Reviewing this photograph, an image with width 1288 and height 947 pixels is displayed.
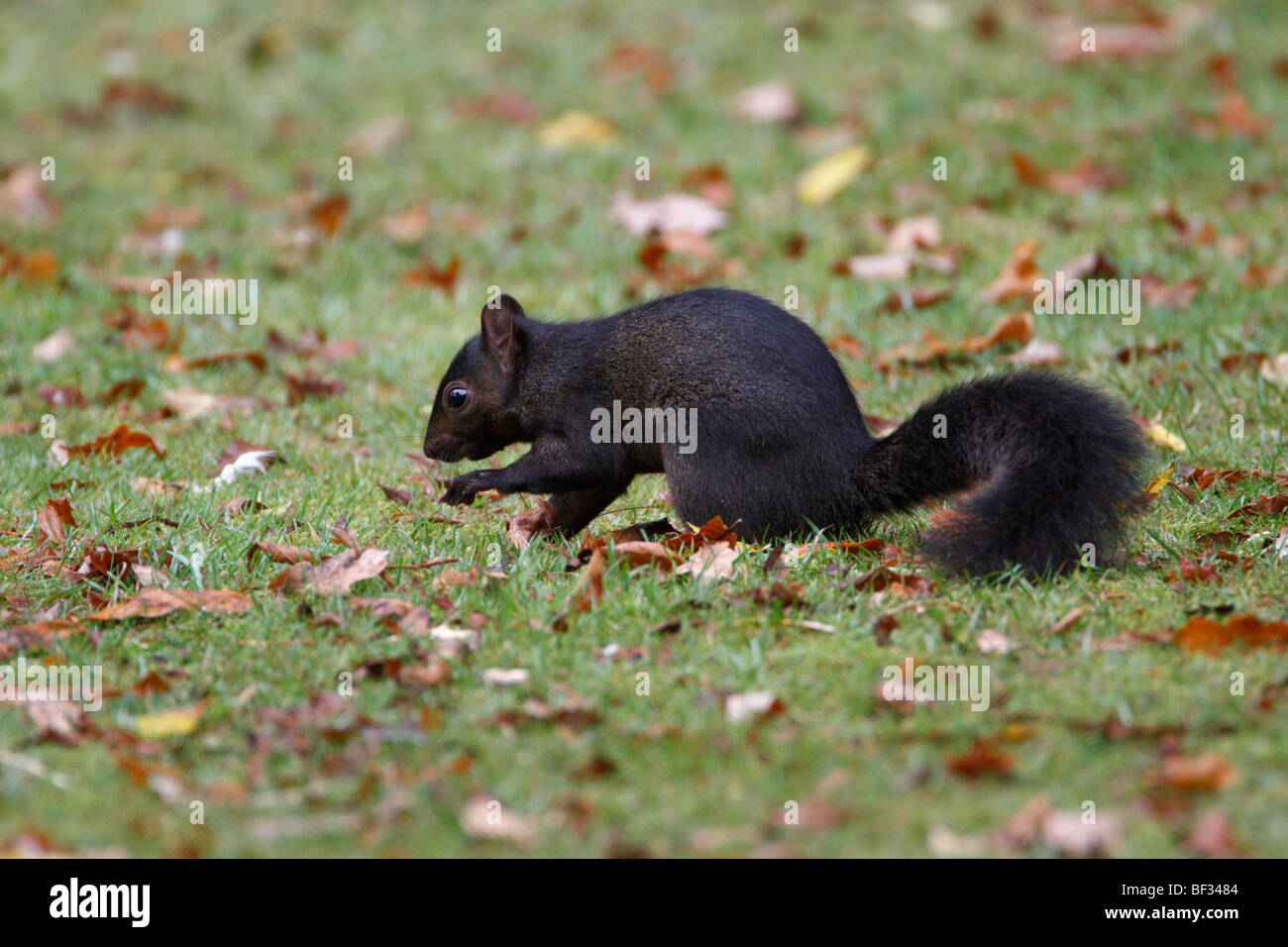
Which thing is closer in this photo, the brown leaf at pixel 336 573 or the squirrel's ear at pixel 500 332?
the brown leaf at pixel 336 573

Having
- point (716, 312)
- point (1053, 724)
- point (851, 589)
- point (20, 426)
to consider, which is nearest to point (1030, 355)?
point (716, 312)

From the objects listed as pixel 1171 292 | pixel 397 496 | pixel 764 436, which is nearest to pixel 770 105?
pixel 1171 292

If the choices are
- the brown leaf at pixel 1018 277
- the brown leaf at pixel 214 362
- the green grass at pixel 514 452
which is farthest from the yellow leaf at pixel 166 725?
the brown leaf at pixel 1018 277

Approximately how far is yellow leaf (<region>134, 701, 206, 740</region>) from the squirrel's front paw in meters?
1.33

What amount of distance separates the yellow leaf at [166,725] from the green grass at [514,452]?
1.0 inches

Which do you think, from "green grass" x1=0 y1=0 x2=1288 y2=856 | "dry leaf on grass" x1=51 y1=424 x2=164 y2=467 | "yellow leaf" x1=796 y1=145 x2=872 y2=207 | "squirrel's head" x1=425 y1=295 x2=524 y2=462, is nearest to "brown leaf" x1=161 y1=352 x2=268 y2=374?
"green grass" x1=0 y1=0 x2=1288 y2=856

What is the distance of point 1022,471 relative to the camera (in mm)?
3689

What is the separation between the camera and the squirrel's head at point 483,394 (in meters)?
4.46

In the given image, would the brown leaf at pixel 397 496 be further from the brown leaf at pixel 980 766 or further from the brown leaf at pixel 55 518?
the brown leaf at pixel 980 766

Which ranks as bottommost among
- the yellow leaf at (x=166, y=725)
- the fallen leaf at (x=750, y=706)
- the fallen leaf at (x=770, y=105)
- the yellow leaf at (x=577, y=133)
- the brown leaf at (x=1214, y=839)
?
the brown leaf at (x=1214, y=839)

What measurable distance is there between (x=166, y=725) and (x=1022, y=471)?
6.75 feet

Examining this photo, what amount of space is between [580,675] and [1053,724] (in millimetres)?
979

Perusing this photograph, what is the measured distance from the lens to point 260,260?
285 inches

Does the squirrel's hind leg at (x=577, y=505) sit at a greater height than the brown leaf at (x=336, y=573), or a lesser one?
greater
